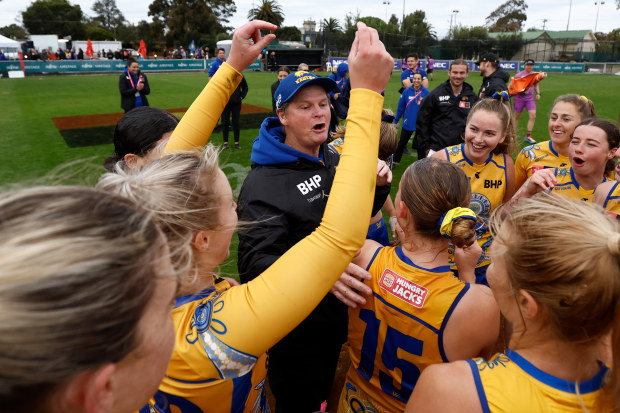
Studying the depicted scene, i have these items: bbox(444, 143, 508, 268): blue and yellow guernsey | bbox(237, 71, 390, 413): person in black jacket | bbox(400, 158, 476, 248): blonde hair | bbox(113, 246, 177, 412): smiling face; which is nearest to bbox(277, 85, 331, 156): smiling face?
bbox(237, 71, 390, 413): person in black jacket

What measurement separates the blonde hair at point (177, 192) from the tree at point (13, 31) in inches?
3571

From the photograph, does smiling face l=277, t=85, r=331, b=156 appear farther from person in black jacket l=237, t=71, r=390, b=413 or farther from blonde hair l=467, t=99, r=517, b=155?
blonde hair l=467, t=99, r=517, b=155

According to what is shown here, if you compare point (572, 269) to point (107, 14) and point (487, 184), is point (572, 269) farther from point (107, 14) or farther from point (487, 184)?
point (107, 14)

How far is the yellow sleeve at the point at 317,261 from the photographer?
107 centimetres

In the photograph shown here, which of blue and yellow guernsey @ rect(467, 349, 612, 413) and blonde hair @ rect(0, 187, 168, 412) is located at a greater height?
blonde hair @ rect(0, 187, 168, 412)

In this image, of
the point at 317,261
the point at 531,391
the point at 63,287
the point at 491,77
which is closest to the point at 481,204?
the point at 531,391

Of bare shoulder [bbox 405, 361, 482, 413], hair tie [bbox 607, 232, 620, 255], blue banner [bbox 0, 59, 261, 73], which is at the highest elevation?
blue banner [bbox 0, 59, 261, 73]

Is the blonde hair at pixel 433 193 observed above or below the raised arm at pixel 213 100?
below

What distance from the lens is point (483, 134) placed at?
358 cm

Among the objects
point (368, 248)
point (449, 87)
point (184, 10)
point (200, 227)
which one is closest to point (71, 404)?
point (200, 227)

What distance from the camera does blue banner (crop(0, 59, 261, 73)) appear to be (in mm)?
28750

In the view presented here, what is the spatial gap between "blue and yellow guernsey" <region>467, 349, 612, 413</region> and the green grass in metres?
1.44

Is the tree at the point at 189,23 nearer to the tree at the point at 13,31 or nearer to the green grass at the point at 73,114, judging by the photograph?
the tree at the point at 13,31

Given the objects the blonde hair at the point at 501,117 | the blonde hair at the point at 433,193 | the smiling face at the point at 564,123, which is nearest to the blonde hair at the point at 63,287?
the blonde hair at the point at 433,193
